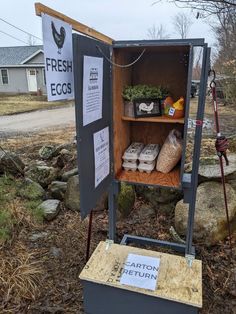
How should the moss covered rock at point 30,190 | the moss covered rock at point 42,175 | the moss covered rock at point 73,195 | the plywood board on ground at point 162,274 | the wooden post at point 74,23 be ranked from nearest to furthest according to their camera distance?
the wooden post at point 74,23 < the plywood board on ground at point 162,274 < the moss covered rock at point 73,195 < the moss covered rock at point 30,190 < the moss covered rock at point 42,175

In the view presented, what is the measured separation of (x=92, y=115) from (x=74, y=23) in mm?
551

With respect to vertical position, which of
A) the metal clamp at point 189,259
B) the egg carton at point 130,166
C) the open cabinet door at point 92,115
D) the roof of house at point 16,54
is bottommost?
the metal clamp at point 189,259

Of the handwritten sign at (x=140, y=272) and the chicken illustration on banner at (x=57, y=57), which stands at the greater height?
the chicken illustration on banner at (x=57, y=57)

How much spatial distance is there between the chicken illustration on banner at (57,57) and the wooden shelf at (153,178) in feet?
2.97

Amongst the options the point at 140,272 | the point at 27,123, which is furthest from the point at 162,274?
the point at 27,123

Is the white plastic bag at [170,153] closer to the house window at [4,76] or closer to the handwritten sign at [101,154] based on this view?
the handwritten sign at [101,154]

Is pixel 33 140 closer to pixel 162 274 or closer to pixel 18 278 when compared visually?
pixel 18 278

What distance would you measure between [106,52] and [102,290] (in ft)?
5.46

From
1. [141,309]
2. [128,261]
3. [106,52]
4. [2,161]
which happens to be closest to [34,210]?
[2,161]

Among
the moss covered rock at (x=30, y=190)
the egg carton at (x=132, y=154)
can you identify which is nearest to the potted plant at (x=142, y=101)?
the egg carton at (x=132, y=154)

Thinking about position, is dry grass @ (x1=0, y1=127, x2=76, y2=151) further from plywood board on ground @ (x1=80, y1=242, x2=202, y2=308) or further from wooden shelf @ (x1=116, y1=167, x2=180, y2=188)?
plywood board on ground @ (x1=80, y1=242, x2=202, y2=308)

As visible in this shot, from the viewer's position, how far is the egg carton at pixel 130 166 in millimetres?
2573

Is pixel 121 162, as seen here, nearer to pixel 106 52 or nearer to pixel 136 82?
pixel 136 82

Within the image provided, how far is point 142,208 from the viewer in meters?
3.63
